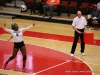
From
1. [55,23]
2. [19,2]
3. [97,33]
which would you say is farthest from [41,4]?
[97,33]

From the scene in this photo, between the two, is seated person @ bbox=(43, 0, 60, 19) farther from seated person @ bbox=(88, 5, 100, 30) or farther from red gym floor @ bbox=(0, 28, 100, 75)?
red gym floor @ bbox=(0, 28, 100, 75)

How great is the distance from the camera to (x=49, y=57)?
43.3 ft

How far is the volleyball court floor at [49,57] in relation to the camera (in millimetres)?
11444

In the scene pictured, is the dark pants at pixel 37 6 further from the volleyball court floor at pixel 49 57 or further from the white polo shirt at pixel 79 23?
the white polo shirt at pixel 79 23

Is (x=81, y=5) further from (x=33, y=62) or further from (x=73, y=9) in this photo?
(x=33, y=62)

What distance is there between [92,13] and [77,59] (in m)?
7.07

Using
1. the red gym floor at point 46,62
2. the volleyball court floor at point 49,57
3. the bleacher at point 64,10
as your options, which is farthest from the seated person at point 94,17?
the red gym floor at point 46,62

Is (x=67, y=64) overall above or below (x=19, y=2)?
below

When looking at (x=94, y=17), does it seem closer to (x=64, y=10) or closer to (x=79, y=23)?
(x=64, y=10)

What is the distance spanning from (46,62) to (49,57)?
0.74 metres

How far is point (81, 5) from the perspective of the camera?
69.4 ft

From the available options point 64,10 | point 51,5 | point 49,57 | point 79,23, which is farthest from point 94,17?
point 49,57

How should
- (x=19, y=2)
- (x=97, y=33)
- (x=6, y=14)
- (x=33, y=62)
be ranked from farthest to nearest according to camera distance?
(x=19, y=2), (x=6, y=14), (x=97, y=33), (x=33, y=62)

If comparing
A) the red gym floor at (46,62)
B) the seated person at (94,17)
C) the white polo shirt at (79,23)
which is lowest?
the red gym floor at (46,62)
